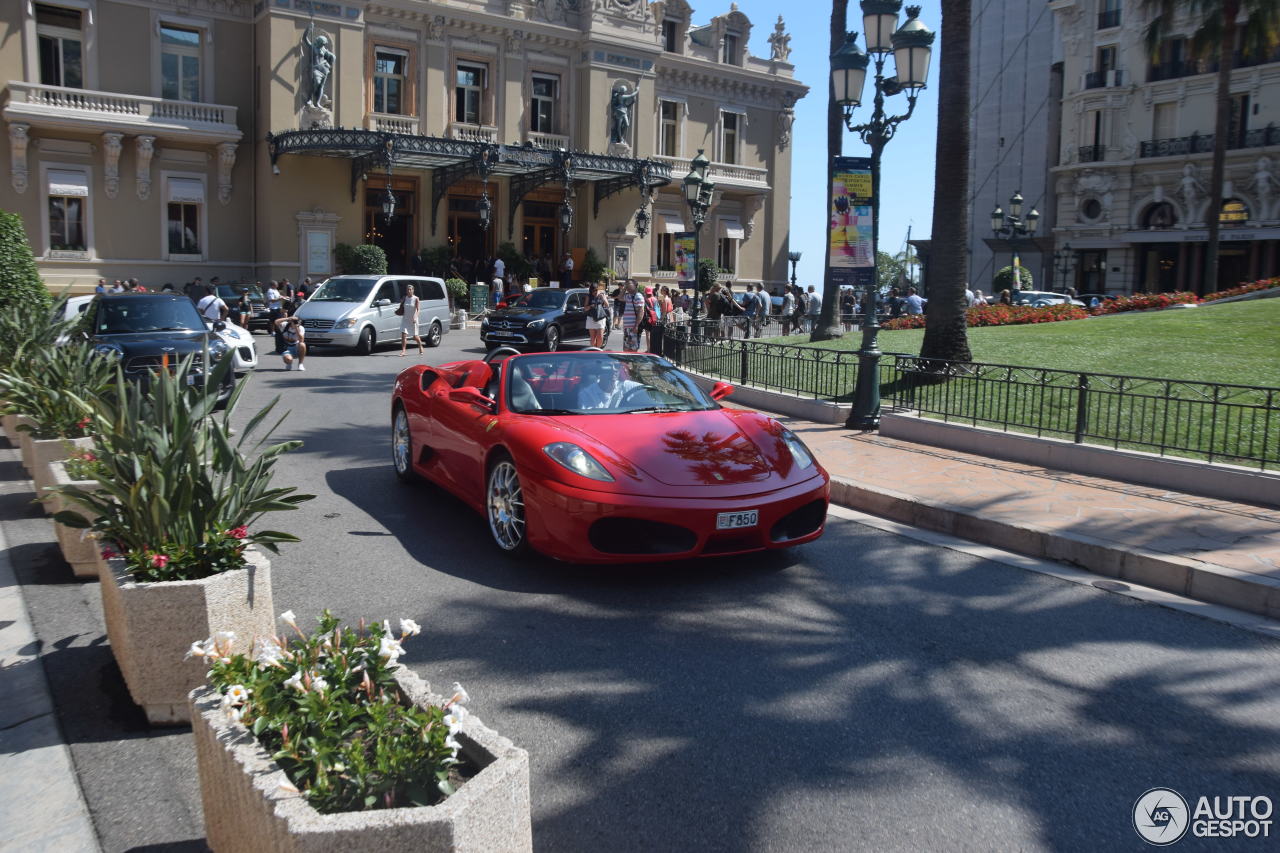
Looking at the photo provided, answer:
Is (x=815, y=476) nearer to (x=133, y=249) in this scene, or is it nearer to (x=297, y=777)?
(x=297, y=777)

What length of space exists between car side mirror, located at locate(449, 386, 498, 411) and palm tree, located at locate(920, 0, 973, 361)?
8.83m

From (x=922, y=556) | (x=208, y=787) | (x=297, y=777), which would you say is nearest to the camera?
(x=297, y=777)

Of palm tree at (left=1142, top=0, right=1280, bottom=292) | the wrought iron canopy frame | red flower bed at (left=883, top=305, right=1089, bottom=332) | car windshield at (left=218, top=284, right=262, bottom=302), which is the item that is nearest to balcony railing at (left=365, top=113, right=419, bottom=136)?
the wrought iron canopy frame

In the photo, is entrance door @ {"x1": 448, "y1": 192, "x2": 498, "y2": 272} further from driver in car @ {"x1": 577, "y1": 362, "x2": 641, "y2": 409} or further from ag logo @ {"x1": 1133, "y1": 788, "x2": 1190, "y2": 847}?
ag logo @ {"x1": 1133, "y1": 788, "x2": 1190, "y2": 847}

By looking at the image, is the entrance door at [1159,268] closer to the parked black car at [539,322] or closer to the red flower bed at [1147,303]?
the red flower bed at [1147,303]

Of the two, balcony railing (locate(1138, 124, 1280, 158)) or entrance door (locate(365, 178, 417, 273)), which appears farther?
balcony railing (locate(1138, 124, 1280, 158))

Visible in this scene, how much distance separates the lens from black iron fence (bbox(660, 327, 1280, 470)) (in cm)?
930

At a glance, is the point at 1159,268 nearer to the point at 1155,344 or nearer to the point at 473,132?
the point at 473,132

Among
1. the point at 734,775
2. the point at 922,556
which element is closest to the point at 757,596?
the point at 922,556

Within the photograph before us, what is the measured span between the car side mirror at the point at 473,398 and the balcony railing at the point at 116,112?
95.8 feet

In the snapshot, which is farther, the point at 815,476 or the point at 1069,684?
the point at 815,476

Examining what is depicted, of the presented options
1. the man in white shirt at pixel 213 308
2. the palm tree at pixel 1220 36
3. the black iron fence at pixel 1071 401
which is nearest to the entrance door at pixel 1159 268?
the palm tree at pixel 1220 36

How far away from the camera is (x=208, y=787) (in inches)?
124

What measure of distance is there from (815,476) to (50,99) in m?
32.2
